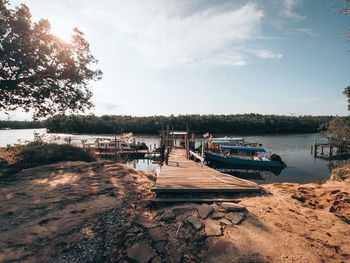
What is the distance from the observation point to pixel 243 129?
8156 cm

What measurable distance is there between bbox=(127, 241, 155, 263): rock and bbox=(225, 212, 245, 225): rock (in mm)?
2189

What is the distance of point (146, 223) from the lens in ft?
13.5

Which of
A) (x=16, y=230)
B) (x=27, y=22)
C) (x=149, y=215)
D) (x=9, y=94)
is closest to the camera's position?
(x=16, y=230)

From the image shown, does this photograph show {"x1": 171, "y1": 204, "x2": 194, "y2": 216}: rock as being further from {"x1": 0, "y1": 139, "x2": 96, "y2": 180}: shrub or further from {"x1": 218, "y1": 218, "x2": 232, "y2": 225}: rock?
{"x1": 0, "y1": 139, "x2": 96, "y2": 180}: shrub

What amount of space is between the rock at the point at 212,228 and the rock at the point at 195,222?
0.17 m

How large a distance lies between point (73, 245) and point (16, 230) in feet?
5.44

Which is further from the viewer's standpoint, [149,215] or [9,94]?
[9,94]

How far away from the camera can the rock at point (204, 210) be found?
436 centimetres

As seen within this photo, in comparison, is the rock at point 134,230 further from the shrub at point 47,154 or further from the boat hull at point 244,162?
the boat hull at point 244,162

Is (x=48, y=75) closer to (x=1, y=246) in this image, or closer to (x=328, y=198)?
(x=1, y=246)

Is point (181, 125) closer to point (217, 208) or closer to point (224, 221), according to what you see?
point (217, 208)

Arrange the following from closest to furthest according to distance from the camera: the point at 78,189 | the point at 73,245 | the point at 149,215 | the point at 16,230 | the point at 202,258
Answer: the point at 202,258
the point at 73,245
the point at 16,230
the point at 149,215
the point at 78,189

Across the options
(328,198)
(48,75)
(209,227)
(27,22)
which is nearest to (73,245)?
(209,227)

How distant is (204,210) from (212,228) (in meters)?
0.81
